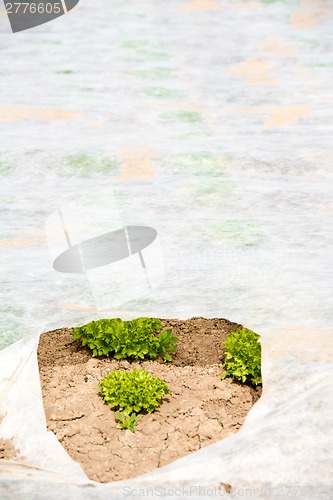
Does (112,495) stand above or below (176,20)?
below

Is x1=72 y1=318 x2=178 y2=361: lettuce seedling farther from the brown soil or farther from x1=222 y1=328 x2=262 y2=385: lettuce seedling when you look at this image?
x1=222 y1=328 x2=262 y2=385: lettuce seedling

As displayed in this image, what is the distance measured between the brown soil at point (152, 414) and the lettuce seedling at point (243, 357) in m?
0.10

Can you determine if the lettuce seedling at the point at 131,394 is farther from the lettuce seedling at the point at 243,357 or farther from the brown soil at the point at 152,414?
the lettuce seedling at the point at 243,357

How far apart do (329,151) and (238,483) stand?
18.8 ft

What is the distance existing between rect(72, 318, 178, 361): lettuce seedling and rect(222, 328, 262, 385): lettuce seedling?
57 cm

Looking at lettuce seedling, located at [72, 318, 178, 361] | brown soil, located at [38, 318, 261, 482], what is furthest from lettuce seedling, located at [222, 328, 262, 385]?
lettuce seedling, located at [72, 318, 178, 361]

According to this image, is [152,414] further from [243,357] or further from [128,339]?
[243,357]

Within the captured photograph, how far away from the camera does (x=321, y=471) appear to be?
227 inches

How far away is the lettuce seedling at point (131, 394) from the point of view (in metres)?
6.70

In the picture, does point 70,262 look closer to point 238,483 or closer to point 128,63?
point 238,483

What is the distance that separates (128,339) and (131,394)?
0.69 m

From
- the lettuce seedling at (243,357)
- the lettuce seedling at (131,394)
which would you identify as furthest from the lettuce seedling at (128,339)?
the lettuce seedling at (243,357)

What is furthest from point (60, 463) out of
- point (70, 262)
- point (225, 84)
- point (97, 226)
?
point (225, 84)

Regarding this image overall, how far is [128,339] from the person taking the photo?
7.27m
